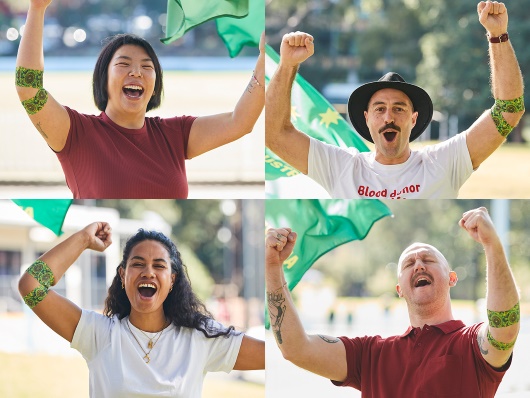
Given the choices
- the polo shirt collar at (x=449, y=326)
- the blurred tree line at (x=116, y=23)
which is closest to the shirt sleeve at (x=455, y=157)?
the polo shirt collar at (x=449, y=326)

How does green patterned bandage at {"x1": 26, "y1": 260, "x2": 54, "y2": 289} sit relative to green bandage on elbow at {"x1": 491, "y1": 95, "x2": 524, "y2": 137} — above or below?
below

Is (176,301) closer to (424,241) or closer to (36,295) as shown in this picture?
(36,295)

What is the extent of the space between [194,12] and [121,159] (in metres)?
0.68

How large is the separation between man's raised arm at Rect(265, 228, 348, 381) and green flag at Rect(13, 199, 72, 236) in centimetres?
87

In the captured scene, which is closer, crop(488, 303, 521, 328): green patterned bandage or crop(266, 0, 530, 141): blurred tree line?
crop(488, 303, 521, 328): green patterned bandage

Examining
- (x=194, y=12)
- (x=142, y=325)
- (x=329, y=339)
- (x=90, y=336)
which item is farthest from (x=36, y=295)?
(x=194, y=12)

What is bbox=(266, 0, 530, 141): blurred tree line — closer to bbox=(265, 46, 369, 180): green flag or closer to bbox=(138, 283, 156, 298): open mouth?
bbox=(265, 46, 369, 180): green flag

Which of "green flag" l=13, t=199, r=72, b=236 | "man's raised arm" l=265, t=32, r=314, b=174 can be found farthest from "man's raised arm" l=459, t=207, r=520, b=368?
"green flag" l=13, t=199, r=72, b=236

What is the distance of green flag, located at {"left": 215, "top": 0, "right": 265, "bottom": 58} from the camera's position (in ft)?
12.1

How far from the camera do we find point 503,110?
126 inches

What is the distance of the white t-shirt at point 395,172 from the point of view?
3.30 meters

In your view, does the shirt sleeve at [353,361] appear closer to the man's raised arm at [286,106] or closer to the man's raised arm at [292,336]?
the man's raised arm at [292,336]

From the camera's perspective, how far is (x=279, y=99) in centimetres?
327

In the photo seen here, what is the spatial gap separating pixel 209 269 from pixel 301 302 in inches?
107
